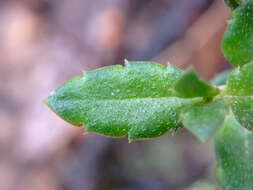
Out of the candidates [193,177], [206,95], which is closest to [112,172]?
[193,177]

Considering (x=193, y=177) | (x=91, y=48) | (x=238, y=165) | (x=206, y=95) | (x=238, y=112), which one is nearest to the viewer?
(x=206, y=95)

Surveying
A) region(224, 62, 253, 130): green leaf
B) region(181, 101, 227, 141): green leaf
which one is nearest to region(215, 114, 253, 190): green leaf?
region(224, 62, 253, 130): green leaf

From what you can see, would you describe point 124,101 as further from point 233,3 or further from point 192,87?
point 233,3

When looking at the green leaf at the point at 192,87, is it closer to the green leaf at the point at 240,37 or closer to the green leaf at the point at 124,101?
the green leaf at the point at 124,101

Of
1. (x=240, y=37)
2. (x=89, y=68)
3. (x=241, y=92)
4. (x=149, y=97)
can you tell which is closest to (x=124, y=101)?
(x=149, y=97)

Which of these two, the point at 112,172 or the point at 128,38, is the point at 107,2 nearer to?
the point at 128,38

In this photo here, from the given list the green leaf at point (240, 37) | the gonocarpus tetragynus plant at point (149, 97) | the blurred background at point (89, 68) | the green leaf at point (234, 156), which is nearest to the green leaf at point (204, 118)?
the gonocarpus tetragynus plant at point (149, 97)

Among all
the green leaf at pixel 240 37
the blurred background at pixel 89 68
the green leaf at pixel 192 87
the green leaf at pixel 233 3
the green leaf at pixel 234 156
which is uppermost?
the blurred background at pixel 89 68
